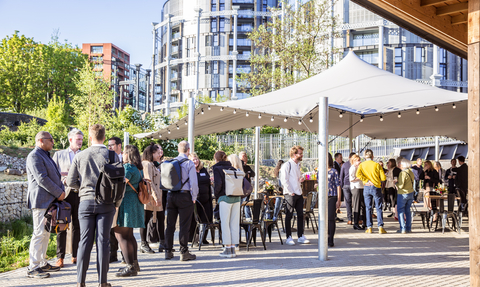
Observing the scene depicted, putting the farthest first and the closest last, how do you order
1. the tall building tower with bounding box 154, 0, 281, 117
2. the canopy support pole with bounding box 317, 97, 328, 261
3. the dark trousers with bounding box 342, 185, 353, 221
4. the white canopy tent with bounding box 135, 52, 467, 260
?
the tall building tower with bounding box 154, 0, 281, 117 → the dark trousers with bounding box 342, 185, 353, 221 → the white canopy tent with bounding box 135, 52, 467, 260 → the canopy support pole with bounding box 317, 97, 328, 261

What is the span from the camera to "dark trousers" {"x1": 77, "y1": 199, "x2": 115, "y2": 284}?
4.84m

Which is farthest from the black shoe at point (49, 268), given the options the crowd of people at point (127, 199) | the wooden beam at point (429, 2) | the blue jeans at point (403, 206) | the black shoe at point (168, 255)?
the blue jeans at point (403, 206)

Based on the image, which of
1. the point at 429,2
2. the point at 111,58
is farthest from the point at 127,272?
the point at 111,58

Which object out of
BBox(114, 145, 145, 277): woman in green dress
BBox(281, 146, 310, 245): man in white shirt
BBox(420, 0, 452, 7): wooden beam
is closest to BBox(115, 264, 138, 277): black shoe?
BBox(114, 145, 145, 277): woman in green dress

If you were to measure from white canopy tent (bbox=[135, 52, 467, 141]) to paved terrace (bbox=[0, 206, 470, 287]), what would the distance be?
2.63 meters

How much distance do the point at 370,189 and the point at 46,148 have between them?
6.66 metres

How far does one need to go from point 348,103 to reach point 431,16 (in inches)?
130

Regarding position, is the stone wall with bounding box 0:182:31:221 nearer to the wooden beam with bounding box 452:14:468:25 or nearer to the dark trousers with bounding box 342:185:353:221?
the dark trousers with bounding box 342:185:353:221

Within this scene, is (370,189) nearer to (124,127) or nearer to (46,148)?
(46,148)

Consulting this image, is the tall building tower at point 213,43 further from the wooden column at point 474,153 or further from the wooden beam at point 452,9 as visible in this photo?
the wooden column at point 474,153

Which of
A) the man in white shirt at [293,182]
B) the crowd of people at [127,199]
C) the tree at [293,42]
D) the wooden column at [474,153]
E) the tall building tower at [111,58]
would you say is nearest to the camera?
the wooden column at [474,153]

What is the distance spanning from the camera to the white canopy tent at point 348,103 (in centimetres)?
907

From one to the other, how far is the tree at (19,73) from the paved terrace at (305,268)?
36340 mm

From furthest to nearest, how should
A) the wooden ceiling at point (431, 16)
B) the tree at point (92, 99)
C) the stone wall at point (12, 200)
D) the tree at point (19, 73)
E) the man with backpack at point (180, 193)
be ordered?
the tree at point (19, 73) < the tree at point (92, 99) < the stone wall at point (12, 200) < the man with backpack at point (180, 193) < the wooden ceiling at point (431, 16)
